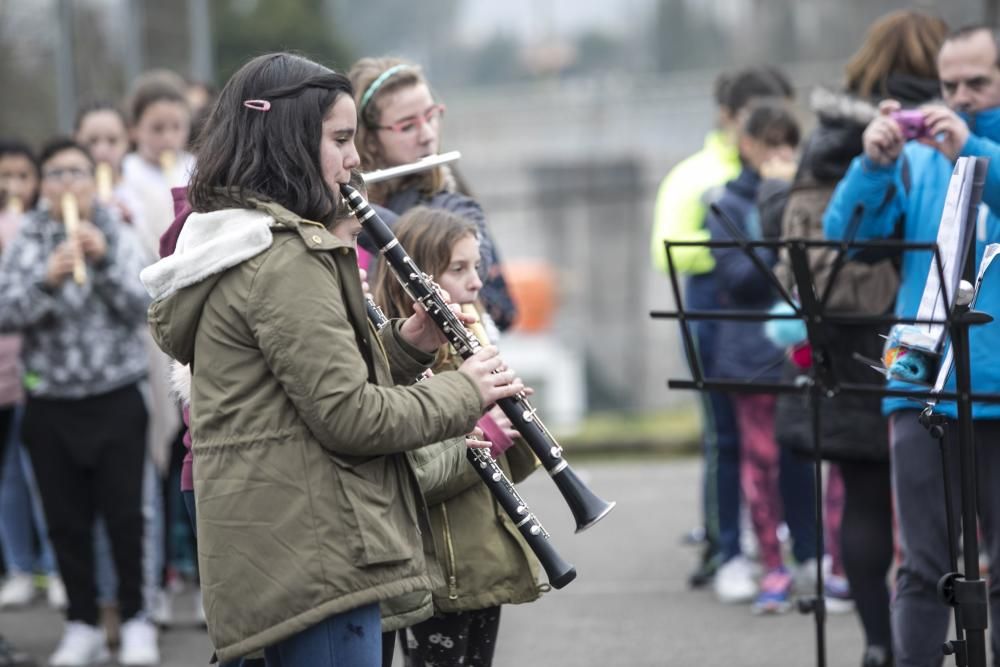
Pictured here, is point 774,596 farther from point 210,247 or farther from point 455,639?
point 210,247

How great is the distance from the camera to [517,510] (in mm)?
3193

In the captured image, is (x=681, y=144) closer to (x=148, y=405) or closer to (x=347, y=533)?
(x=148, y=405)

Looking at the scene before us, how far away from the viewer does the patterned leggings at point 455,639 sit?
3.46 meters

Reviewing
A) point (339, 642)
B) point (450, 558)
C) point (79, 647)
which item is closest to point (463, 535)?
point (450, 558)

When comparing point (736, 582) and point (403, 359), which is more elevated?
point (403, 359)

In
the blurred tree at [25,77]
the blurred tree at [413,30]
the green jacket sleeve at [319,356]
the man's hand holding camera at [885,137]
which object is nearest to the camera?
the green jacket sleeve at [319,356]

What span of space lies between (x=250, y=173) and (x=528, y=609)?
3.82m

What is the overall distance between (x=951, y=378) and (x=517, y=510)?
4.50 feet

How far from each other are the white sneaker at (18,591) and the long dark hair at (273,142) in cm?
429

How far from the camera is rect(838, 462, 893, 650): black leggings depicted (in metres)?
4.54

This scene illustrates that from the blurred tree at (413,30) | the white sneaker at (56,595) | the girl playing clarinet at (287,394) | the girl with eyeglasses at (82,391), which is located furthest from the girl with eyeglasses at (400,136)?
the blurred tree at (413,30)

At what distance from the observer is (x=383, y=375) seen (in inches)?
114

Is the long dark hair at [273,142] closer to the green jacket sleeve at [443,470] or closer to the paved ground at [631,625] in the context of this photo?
the green jacket sleeve at [443,470]

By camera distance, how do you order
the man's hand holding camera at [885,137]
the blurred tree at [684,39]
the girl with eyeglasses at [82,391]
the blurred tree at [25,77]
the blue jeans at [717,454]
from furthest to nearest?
the blurred tree at [684,39] < the blurred tree at [25,77] < the blue jeans at [717,454] < the girl with eyeglasses at [82,391] < the man's hand holding camera at [885,137]
